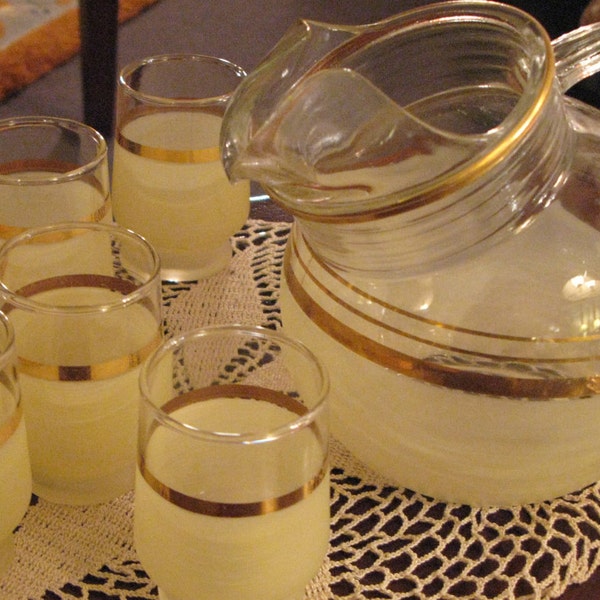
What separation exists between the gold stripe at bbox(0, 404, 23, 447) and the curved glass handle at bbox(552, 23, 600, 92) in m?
0.28

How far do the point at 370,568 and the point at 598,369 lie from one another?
0.13 m

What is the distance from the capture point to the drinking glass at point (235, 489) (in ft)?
1.07

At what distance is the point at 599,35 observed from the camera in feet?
1.39

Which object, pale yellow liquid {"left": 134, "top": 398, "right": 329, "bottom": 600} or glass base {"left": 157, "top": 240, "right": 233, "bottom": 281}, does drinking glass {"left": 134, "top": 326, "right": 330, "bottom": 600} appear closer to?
pale yellow liquid {"left": 134, "top": 398, "right": 329, "bottom": 600}

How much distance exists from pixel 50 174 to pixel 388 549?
0.95 feet

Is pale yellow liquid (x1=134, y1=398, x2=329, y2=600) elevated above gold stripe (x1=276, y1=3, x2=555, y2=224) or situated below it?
below

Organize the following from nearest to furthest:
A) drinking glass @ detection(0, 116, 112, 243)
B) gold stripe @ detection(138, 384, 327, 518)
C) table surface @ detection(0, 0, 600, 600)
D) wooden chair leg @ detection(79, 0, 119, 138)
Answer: gold stripe @ detection(138, 384, 327, 518) < drinking glass @ detection(0, 116, 112, 243) < wooden chair leg @ detection(79, 0, 119, 138) < table surface @ detection(0, 0, 600, 600)

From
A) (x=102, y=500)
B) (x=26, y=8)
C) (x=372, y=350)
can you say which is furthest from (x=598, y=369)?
(x=26, y=8)

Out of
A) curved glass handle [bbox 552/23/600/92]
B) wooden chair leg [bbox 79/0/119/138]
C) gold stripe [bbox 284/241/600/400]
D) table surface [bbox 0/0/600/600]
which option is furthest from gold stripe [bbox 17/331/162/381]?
table surface [bbox 0/0/600/600]

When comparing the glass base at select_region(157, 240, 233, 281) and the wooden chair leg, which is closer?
the glass base at select_region(157, 240, 233, 281)

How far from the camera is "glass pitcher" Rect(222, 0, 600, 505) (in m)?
0.35

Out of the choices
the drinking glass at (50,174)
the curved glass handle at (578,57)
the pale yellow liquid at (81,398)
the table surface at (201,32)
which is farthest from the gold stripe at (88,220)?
the table surface at (201,32)

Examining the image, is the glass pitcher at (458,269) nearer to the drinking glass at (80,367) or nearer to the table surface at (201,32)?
the drinking glass at (80,367)

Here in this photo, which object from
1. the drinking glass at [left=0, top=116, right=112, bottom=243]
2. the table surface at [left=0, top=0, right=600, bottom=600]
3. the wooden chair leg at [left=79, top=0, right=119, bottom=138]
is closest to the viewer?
the drinking glass at [left=0, top=116, right=112, bottom=243]
